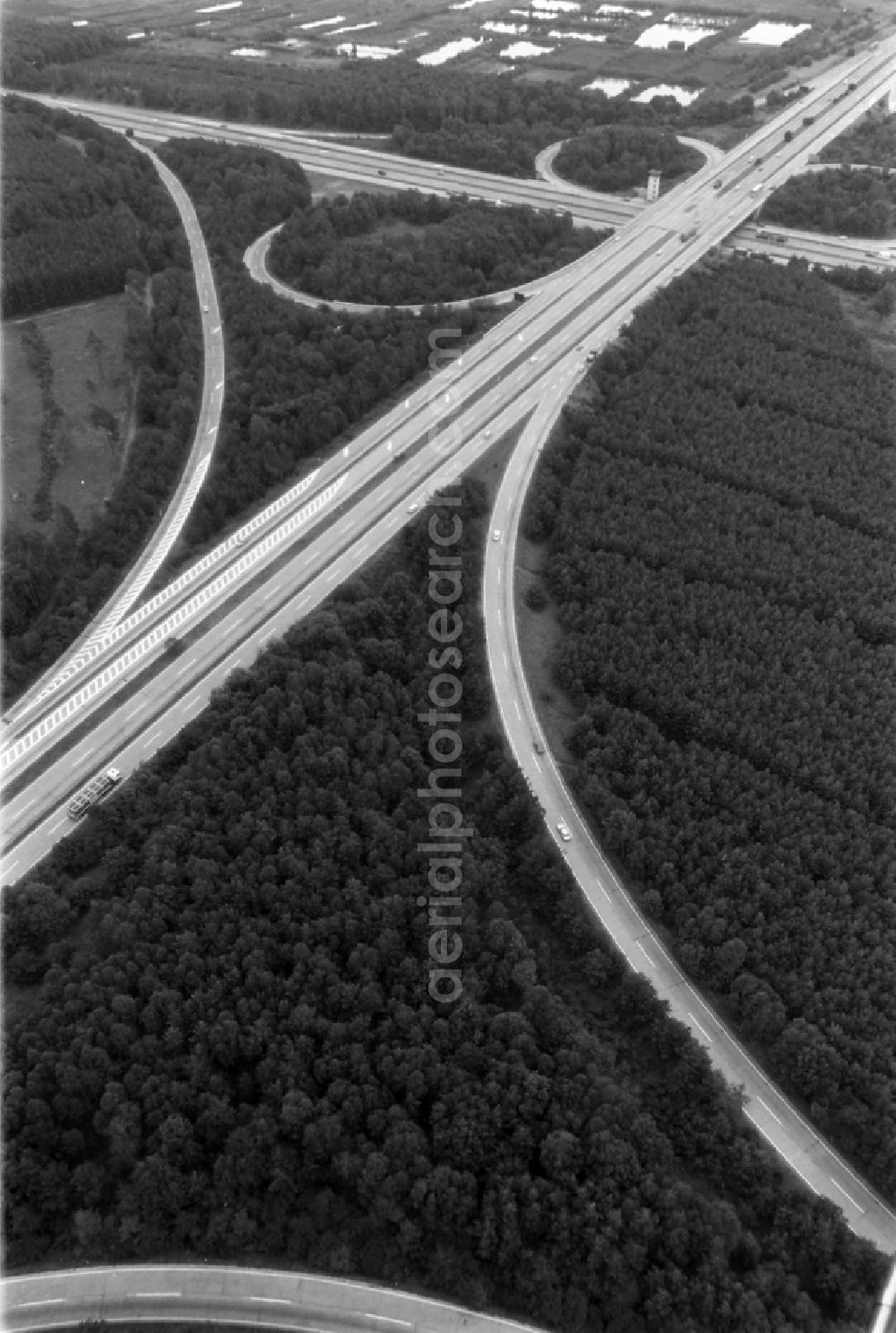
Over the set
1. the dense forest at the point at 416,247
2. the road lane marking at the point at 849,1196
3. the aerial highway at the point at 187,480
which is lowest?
the road lane marking at the point at 849,1196

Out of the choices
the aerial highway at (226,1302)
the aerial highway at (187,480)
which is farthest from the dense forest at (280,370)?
the aerial highway at (226,1302)

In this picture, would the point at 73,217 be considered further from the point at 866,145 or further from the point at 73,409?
the point at 866,145

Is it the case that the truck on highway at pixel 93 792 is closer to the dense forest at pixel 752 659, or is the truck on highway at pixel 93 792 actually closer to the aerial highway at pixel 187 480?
the aerial highway at pixel 187 480

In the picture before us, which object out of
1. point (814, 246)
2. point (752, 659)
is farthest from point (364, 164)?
point (752, 659)

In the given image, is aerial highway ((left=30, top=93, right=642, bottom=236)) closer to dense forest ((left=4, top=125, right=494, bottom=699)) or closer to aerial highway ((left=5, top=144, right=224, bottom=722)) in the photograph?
dense forest ((left=4, top=125, right=494, bottom=699))

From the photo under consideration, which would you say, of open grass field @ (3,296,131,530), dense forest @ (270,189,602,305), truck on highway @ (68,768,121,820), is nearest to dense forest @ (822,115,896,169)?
dense forest @ (270,189,602,305)

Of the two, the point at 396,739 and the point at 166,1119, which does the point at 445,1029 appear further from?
the point at 396,739

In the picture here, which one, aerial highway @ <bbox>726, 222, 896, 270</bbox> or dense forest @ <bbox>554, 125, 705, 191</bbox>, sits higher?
dense forest @ <bbox>554, 125, 705, 191</bbox>
